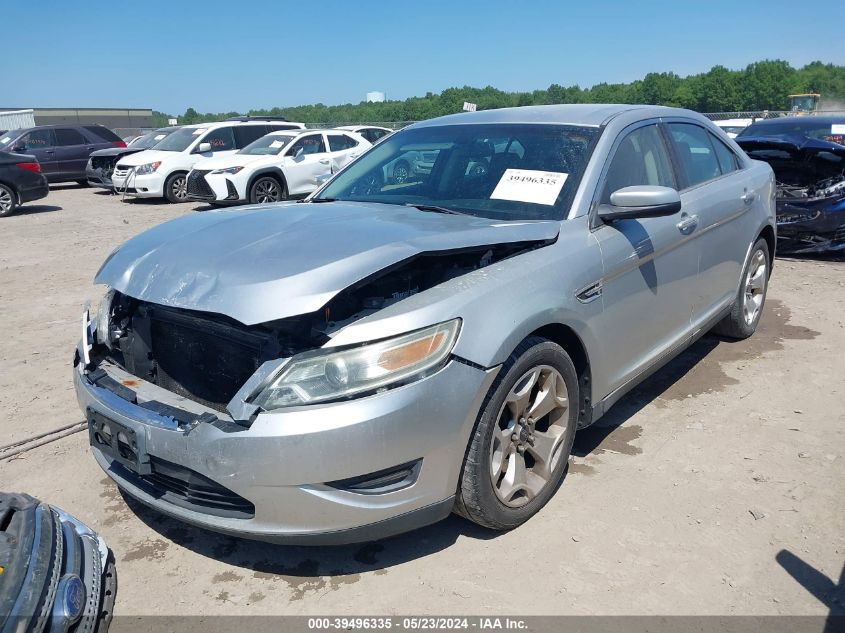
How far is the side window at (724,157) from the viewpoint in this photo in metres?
4.73

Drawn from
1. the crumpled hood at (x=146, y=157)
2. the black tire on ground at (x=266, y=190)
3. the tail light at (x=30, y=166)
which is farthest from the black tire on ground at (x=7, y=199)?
the black tire on ground at (x=266, y=190)

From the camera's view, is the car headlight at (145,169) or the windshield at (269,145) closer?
the windshield at (269,145)

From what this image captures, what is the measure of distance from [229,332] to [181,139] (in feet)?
50.4

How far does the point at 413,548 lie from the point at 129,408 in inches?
49.7

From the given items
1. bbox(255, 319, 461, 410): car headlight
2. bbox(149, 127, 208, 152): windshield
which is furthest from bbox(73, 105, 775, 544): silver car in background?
bbox(149, 127, 208, 152): windshield

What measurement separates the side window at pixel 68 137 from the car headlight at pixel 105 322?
62.9ft

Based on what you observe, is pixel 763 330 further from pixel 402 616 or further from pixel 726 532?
pixel 402 616

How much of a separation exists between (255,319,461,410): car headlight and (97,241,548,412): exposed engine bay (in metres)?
0.09

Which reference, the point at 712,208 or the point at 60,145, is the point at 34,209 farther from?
the point at 712,208

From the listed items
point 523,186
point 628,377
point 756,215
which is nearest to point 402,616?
point 628,377

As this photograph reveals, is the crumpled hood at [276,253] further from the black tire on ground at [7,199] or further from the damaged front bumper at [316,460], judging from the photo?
the black tire on ground at [7,199]

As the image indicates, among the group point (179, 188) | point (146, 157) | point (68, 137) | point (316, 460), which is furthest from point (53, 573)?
point (68, 137)

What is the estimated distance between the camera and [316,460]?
7.47 ft

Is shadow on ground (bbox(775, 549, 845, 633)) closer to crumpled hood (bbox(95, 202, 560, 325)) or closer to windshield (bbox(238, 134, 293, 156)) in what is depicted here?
crumpled hood (bbox(95, 202, 560, 325))
